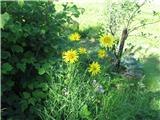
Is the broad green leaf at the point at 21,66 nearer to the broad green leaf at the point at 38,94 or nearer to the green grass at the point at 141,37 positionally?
the broad green leaf at the point at 38,94

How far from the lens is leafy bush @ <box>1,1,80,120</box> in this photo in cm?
379

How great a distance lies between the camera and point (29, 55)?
3930 mm

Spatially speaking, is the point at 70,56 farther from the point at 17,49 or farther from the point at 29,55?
the point at 17,49

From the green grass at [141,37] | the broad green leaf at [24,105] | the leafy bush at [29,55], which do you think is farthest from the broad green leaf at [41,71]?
the green grass at [141,37]

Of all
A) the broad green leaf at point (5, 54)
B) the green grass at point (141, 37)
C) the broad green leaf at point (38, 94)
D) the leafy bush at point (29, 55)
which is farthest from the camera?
the green grass at point (141, 37)

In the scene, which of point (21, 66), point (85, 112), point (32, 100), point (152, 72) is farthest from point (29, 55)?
point (152, 72)

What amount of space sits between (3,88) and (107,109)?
0.98 m

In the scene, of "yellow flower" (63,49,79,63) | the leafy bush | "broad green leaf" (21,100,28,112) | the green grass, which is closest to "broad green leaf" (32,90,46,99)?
the leafy bush

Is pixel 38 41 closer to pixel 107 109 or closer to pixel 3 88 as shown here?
pixel 3 88

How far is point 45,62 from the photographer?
3.96 meters

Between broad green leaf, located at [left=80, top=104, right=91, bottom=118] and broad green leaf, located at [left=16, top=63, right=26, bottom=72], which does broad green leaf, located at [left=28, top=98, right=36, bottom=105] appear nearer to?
broad green leaf, located at [left=16, top=63, right=26, bottom=72]

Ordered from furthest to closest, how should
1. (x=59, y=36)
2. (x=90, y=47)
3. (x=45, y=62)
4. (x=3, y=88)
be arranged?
(x=90, y=47), (x=59, y=36), (x=45, y=62), (x=3, y=88)

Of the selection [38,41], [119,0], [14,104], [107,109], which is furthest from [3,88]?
[119,0]

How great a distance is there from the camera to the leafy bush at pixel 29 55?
3787mm
